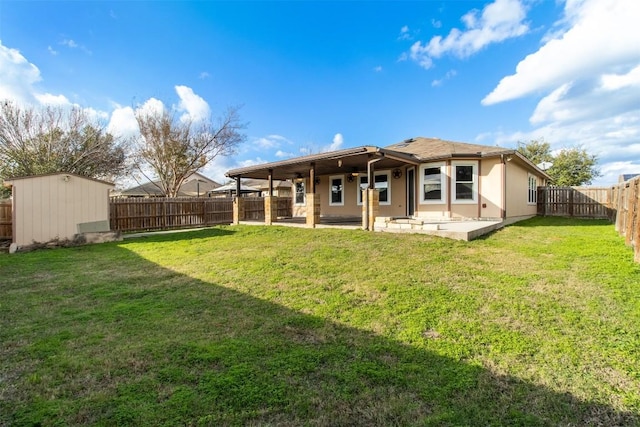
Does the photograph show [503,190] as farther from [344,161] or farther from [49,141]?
[49,141]

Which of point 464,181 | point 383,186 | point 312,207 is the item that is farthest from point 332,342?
point 383,186

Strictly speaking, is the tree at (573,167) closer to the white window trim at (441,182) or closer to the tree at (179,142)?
the white window trim at (441,182)

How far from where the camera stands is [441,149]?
39.7ft

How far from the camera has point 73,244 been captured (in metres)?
9.62

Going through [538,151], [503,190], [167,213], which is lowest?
[167,213]

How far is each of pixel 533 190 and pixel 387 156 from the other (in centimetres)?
1104

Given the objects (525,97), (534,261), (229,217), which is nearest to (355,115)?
(525,97)

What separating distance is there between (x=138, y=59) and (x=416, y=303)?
56.3ft

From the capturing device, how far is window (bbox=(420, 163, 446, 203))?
38.1 feet

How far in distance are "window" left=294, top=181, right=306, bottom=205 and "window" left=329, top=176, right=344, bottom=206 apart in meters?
1.95

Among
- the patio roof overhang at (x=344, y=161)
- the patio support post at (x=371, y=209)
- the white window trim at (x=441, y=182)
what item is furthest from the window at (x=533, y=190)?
the patio support post at (x=371, y=209)

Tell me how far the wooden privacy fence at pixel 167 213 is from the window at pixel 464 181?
1160cm

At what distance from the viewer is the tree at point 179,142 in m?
Result: 22.3

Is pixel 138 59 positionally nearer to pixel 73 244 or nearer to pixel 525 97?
pixel 73 244
